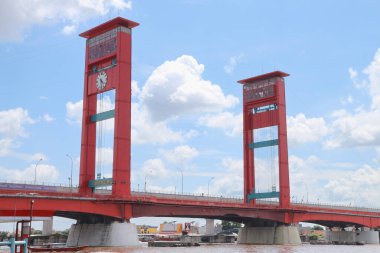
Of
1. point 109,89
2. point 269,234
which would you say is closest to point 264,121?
point 269,234

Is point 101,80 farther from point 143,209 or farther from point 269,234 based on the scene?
point 269,234

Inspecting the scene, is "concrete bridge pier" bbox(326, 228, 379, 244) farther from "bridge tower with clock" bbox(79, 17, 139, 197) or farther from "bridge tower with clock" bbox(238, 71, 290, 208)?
"bridge tower with clock" bbox(79, 17, 139, 197)

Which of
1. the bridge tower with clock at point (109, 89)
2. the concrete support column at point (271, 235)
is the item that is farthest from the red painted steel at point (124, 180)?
the concrete support column at point (271, 235)

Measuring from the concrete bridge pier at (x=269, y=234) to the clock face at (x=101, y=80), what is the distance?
46211 millimetres

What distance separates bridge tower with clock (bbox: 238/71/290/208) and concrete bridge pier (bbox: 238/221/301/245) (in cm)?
450

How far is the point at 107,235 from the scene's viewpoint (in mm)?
76938

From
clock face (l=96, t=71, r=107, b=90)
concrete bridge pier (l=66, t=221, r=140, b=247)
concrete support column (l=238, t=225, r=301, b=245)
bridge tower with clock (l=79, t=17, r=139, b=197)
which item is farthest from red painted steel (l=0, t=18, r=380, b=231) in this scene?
concrete support column (l=238, t=225, r=301, b=245)

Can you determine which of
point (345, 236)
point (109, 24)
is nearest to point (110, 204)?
point (109, 24)

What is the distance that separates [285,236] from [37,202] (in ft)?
183

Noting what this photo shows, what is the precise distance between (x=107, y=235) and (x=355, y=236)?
85681mm

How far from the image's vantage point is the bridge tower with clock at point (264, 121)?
111 metres

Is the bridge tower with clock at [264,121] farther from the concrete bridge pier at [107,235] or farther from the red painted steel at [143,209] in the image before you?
the concrete bridge pier at [107,235]

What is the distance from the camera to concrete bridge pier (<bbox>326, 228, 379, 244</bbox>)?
138025 mm

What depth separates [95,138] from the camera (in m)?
87.7
